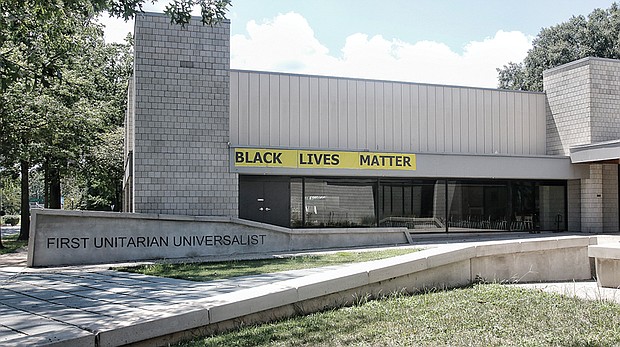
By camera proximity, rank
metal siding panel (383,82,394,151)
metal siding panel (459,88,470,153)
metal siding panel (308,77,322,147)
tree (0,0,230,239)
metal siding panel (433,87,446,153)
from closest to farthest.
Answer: tree (0,0,230,239) < metal siding panel (308,77,322,147) < metal siding panel (383,82,394,151) < metal siding panel (433,87,446,153) < metal siding panel (459,88,470,153)

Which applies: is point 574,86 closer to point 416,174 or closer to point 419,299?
point 416,174

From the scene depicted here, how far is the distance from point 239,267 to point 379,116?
10.4m

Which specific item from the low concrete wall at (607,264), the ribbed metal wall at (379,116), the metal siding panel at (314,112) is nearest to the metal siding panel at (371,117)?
the ribbed metal wall at (379,116)

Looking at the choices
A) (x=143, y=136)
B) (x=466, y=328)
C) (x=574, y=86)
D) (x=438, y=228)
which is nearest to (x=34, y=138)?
(x=143, y=136)

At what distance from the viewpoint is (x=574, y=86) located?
22.9 m

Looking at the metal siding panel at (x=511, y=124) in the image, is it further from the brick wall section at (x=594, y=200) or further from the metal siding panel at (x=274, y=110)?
the metal siding panel at (x=274, y=110)

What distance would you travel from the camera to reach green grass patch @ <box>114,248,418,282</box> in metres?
10.9

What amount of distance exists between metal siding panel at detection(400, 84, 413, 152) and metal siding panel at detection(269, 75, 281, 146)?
4735mm

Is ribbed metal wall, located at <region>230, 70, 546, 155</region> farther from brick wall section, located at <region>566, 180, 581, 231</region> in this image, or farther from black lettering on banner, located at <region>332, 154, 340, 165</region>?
brick wall section, located at <region>566, 180, 581, 231</region>

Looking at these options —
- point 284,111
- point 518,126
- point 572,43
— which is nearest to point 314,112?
point 284,111

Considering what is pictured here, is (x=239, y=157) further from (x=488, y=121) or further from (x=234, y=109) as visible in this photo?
(x=488, y=121)

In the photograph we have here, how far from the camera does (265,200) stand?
1897cm

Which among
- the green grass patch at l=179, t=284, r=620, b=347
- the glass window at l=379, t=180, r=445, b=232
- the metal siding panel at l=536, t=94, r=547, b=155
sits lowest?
the green grass patch at l=179, t=284, r=620, b=347

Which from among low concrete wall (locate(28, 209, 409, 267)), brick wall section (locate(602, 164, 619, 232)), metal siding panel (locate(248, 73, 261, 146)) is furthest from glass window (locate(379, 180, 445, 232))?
brick wall section (locate(602, 164, 619, 232))
